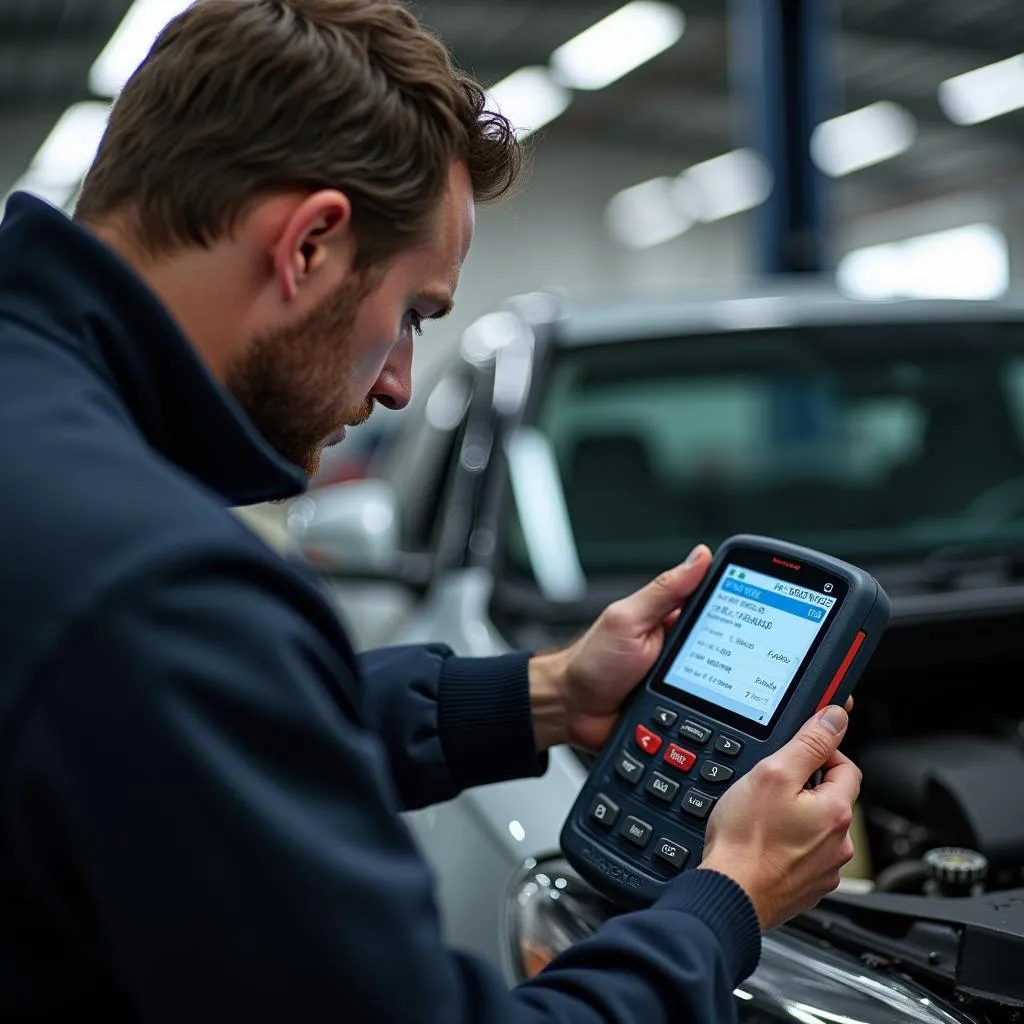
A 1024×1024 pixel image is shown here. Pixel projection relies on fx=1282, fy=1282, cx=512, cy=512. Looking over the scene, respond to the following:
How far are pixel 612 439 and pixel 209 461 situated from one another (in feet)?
5.00

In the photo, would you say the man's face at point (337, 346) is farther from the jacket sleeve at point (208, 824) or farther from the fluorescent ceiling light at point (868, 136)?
the fluorescent ceiling light at point (868, 136)

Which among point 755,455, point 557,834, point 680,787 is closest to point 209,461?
point 680,787

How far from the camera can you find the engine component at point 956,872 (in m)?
1.38

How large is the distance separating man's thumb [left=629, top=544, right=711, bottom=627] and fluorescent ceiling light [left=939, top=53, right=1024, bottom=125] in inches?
500

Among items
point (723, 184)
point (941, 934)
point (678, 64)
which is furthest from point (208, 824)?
point (723, 184)

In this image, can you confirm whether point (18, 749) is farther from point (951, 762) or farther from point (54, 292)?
point (951, 762)

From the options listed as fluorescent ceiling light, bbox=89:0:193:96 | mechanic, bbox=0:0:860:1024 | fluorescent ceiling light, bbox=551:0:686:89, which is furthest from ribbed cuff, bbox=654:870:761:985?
fluorescent ceiling light, bbox=551:0:686:89

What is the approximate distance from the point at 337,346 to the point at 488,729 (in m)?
0.54

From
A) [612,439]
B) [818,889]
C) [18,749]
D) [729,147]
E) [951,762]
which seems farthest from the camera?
[729,147]

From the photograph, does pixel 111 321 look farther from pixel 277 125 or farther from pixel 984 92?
pixel 984 92

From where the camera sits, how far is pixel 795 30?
605 cm

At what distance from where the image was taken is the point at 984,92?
45.5 ft

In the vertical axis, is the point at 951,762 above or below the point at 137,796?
below

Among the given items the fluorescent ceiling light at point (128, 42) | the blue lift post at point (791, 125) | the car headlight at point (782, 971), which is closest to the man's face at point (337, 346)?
the car headlight at point (782, 971)
